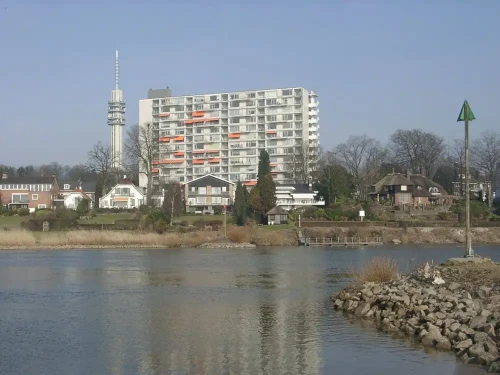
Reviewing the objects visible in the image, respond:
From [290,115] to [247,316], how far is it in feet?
409

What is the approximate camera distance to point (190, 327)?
23516mm

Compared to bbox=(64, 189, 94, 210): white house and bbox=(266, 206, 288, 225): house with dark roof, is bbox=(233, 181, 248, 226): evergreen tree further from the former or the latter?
bbox=(64, 189, 94, 210): white house

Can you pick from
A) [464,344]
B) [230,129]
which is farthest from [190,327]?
[230,129]

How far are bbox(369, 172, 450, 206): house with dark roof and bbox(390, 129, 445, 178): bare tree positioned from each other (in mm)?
11570

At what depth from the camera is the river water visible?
1800 centimetres

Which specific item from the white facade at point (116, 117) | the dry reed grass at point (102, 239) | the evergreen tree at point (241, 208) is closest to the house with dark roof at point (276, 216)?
the evergreen tree at point (241, 208)

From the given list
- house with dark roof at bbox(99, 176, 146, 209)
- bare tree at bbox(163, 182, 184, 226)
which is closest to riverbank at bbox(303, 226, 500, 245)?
bare tree at bbox(163, 182, 184, 226)

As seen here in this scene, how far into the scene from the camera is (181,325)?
24.0 m

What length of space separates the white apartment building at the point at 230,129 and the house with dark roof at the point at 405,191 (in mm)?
42277

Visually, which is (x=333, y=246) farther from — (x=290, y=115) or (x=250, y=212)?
(x=290, y=115)

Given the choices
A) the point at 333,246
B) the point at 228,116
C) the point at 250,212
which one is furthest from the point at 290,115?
the point at 333,246

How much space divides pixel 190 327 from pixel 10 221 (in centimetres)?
6919

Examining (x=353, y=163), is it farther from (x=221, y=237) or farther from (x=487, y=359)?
(x=487, y=359)

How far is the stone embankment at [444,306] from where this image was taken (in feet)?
61.1
